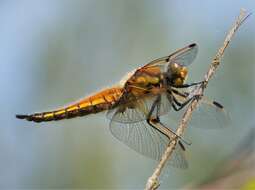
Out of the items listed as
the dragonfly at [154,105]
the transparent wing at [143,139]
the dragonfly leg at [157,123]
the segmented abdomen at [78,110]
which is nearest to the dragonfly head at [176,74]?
the dragonfly at [154,105]

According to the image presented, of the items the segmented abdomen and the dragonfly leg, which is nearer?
the dragonfly leg

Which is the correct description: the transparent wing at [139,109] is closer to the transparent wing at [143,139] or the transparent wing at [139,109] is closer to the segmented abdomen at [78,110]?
the transparent wing at [143,139]

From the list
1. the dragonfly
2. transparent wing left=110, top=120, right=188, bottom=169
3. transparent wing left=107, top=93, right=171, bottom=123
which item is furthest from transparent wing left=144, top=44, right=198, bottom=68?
transparent wing left=110, top=120, right=188, bottom=169

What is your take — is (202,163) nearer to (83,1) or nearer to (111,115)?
(83,1)

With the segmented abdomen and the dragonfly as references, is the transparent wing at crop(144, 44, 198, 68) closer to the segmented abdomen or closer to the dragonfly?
the dragonfly

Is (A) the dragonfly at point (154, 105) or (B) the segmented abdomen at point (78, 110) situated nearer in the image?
(A) the dragonfly at point (154, 105)

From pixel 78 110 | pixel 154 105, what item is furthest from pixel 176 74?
pixel 78 110
